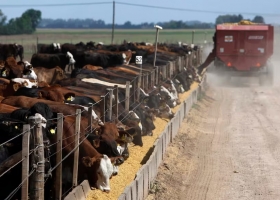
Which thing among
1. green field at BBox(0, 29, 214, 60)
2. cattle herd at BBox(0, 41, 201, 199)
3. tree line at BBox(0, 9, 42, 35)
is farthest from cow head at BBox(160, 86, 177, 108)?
tree line at BBox(0, 9, 42, 35)

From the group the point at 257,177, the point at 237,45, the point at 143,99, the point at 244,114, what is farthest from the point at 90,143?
the point at 237,45

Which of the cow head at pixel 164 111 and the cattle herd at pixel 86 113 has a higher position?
the cattle herd at pixel 86 113

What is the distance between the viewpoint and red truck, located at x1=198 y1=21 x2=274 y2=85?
3262 cm

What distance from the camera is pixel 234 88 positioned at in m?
33.5

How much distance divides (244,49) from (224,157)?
17424 millimetres

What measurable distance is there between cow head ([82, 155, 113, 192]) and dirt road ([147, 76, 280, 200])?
154cm

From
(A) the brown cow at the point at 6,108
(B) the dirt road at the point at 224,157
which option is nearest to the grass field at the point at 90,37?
(B) the dirt road at the point at 224,157

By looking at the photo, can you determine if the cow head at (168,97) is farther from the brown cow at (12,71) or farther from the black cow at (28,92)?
the black cow at (28,92)

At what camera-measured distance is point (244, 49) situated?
Result: 32625mm

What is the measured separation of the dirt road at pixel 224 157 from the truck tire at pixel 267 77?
7665 mm

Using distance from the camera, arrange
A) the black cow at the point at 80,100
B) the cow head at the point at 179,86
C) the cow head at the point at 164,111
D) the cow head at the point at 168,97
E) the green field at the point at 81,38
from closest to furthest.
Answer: the black cow at the point at 80,100 → the cow head at the point at 164,111 → the cow head at the point at 168,97 → the cow head at the point at 179,86 → the green field at the point at 81,38

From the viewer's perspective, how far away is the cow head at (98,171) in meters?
10.3

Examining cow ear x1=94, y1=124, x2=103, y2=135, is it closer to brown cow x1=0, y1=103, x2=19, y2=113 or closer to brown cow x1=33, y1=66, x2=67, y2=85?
brown cow x1=0, y1=103, x2=19, y2=113

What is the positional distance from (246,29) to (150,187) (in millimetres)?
21984
